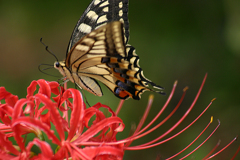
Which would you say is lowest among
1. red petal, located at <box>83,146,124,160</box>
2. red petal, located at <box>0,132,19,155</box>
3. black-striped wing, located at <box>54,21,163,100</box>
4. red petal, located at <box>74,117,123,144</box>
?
red petal, located at <box>0,132,19,155</box>

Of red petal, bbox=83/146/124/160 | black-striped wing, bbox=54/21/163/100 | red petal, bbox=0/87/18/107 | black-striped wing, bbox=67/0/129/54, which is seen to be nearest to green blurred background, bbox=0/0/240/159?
black-striped wing, bbox=54/21/163/100

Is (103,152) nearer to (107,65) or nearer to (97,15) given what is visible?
(107,65)

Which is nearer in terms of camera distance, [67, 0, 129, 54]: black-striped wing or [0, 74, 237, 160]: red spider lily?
[0, 74, 237, 160]: red spider lily

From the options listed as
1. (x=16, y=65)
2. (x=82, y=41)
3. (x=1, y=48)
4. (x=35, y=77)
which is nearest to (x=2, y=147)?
(x=82, y=41)

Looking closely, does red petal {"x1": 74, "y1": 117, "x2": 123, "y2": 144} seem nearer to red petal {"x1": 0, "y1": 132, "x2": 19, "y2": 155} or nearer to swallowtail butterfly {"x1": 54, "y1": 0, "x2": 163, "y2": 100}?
red petal {"x1": 0, "y1": 132, "x2": 19, "y2": 155}

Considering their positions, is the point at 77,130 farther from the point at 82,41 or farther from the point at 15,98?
the point at 82,41

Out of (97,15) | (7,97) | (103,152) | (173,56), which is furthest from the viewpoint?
(173,56)

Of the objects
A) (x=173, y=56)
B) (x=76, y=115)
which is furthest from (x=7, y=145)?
(x=173, y=56)
